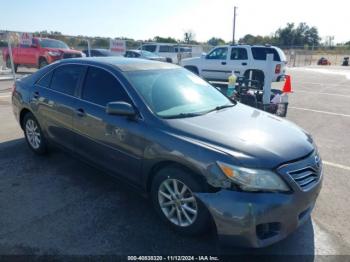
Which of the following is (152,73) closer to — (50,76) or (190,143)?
(190,143)

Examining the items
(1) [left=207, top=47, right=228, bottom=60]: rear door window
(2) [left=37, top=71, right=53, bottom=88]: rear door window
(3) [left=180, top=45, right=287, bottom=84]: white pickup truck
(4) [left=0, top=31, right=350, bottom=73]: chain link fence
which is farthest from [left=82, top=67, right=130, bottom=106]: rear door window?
(1) [left=207, top=47, right=228, bottom=60]: rear door window

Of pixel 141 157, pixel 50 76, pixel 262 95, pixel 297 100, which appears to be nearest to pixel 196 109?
pixel 141 157

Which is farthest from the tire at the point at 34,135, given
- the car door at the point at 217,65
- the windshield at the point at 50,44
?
the windshield at the point at 50,44

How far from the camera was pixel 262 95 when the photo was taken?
749cm

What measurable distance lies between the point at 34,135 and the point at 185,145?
3.15 metres

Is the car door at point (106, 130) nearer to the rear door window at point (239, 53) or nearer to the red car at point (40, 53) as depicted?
the rear door window at point (239, 53)

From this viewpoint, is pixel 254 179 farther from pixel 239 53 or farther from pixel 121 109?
pixel 239 53

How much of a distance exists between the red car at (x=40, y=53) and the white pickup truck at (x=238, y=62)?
6.72 meters

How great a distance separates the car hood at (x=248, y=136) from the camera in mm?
2736

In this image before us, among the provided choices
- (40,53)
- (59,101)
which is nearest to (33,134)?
(59,101)

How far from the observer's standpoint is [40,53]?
53.2 feet

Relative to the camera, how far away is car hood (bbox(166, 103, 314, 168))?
2.74m

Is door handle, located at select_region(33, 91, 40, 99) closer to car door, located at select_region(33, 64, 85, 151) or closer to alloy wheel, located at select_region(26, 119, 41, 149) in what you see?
car door, located at select_region(33, 64, 85, 151)

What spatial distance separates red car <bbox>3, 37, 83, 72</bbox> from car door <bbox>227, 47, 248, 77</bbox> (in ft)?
26.8
